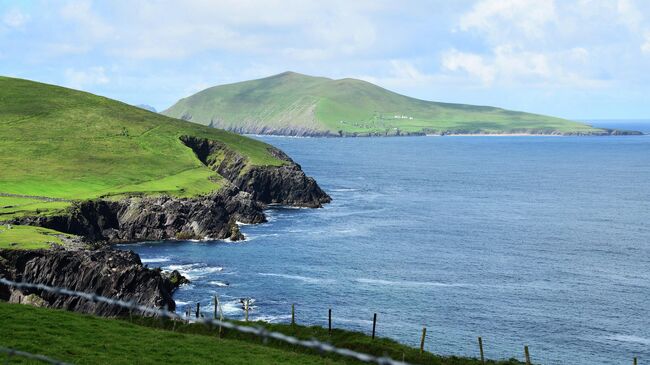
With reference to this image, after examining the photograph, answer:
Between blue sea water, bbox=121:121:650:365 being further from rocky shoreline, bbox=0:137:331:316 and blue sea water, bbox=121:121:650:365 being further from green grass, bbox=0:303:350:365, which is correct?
green grass, bbox=0:303:350:365

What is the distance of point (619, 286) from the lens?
11794cm

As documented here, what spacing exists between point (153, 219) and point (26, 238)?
54156 mm

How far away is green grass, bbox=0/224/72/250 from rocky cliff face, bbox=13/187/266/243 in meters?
26.6

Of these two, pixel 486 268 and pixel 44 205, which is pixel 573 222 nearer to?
pixel 486 268

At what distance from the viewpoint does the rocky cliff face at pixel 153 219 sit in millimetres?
156250

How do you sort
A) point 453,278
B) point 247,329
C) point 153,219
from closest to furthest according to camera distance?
point 247,329
point 453,278
point 153,219

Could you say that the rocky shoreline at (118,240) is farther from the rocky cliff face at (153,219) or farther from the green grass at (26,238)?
the green grass at (26,238)

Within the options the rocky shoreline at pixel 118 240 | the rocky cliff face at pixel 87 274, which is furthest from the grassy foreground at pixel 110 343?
the rocky cliff face at pixel 87 274

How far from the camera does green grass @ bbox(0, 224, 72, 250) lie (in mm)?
105287

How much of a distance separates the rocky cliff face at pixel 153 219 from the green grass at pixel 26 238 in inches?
1048

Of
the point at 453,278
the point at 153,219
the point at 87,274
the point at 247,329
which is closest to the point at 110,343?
the point at 247,329

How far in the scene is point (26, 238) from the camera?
111 metres

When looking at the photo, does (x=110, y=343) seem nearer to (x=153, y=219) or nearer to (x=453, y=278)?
(x=453, y=278)

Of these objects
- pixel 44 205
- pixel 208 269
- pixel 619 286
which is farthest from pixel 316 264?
pixel 44 205
